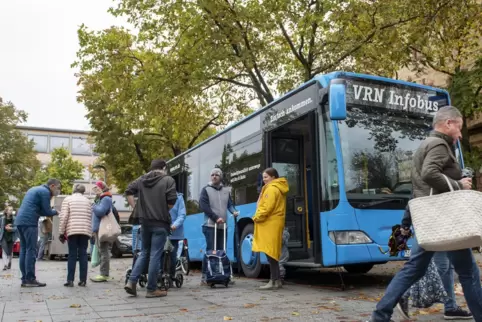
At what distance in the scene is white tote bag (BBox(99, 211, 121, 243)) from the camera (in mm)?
10391

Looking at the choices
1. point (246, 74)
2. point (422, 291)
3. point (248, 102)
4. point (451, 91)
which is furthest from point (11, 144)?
point (422, 291)

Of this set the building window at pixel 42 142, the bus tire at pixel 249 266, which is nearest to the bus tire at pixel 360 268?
the bus tire at pixel 249 266

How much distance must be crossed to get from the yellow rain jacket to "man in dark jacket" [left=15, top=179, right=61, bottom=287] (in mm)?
3557

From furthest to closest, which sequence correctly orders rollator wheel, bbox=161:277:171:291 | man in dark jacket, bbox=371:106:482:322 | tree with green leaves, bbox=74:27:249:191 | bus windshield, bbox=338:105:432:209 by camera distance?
tree with green leaves, bbox=74:27:249:191
rollator wheel, bbox=161:277:171:291
bus windshield, bbox=338:105:432:209
man in dark jacket, bbox=371:106:482:322

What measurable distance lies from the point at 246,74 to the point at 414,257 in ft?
52.1

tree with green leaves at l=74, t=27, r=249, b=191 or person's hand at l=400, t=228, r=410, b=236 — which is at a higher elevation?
tree with green leaves at l=74, t=27, r=249, b=191

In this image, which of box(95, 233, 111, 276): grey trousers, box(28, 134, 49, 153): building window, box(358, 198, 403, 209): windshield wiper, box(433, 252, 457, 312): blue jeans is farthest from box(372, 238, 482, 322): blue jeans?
box(28, 134, 49, 153): building window

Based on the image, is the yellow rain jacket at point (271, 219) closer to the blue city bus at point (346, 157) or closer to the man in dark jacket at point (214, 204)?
the blue city bus at point (346, 157)

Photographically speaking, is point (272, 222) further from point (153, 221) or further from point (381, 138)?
point (381, 138)

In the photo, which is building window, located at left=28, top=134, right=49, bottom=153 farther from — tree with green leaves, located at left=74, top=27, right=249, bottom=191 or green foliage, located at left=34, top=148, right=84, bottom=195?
tree with green leaves, located at left=74, top=27, right=249, bottom=191

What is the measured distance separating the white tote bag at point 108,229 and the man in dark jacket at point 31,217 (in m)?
1.07

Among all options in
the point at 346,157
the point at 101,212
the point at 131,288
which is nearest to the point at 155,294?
the point at 131,288

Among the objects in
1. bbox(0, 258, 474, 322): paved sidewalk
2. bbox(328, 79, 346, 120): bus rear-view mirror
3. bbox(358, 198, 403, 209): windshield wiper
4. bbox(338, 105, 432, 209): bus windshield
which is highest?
bbox(328, 79, 346, 120): bus rear-view mirror

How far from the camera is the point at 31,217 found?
9578mm
